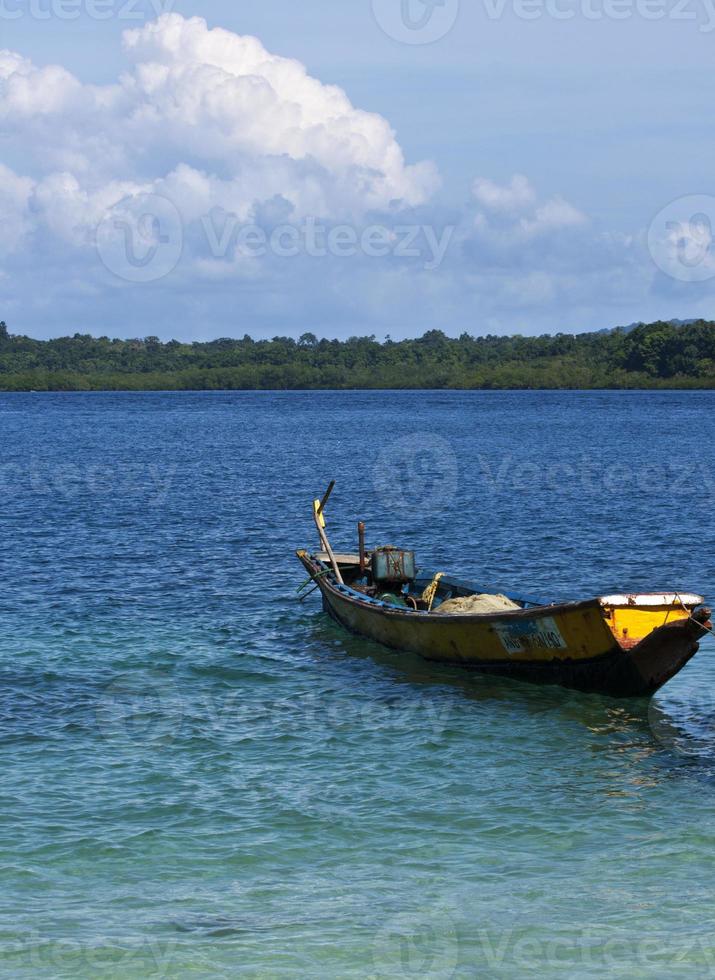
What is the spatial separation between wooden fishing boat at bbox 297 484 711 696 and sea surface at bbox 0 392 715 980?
462mm

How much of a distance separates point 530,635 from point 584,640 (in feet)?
3.69

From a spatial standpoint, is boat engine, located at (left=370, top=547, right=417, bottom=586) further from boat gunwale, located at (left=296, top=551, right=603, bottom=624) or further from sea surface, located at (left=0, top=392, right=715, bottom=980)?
sea surface, located at (left=0, top=392, right=715, bottom=980)

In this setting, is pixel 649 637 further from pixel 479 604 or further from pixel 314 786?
pixel 314 786

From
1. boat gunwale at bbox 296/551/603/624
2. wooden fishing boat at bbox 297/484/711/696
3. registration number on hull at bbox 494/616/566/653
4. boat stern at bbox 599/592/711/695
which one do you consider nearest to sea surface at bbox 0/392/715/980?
wooden fishing boat at bbox 297/484/711/696

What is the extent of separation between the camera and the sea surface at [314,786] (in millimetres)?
13797

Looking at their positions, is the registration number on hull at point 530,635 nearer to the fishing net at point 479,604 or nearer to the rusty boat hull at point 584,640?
the rusty boat hull at point 584,640

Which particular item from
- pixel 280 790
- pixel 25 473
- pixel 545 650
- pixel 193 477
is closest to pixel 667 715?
pixel 545 650

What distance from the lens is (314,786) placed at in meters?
18.6

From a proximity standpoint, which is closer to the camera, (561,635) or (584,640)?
(584,640)

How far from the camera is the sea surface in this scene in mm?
13797

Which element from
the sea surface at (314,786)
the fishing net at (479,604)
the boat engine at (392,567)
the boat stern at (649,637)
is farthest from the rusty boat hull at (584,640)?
the boat engine at (392,567)

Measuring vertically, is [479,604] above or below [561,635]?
above

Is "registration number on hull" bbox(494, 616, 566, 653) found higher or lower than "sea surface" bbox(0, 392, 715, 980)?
higher

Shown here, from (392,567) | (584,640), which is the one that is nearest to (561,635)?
(584,640)
